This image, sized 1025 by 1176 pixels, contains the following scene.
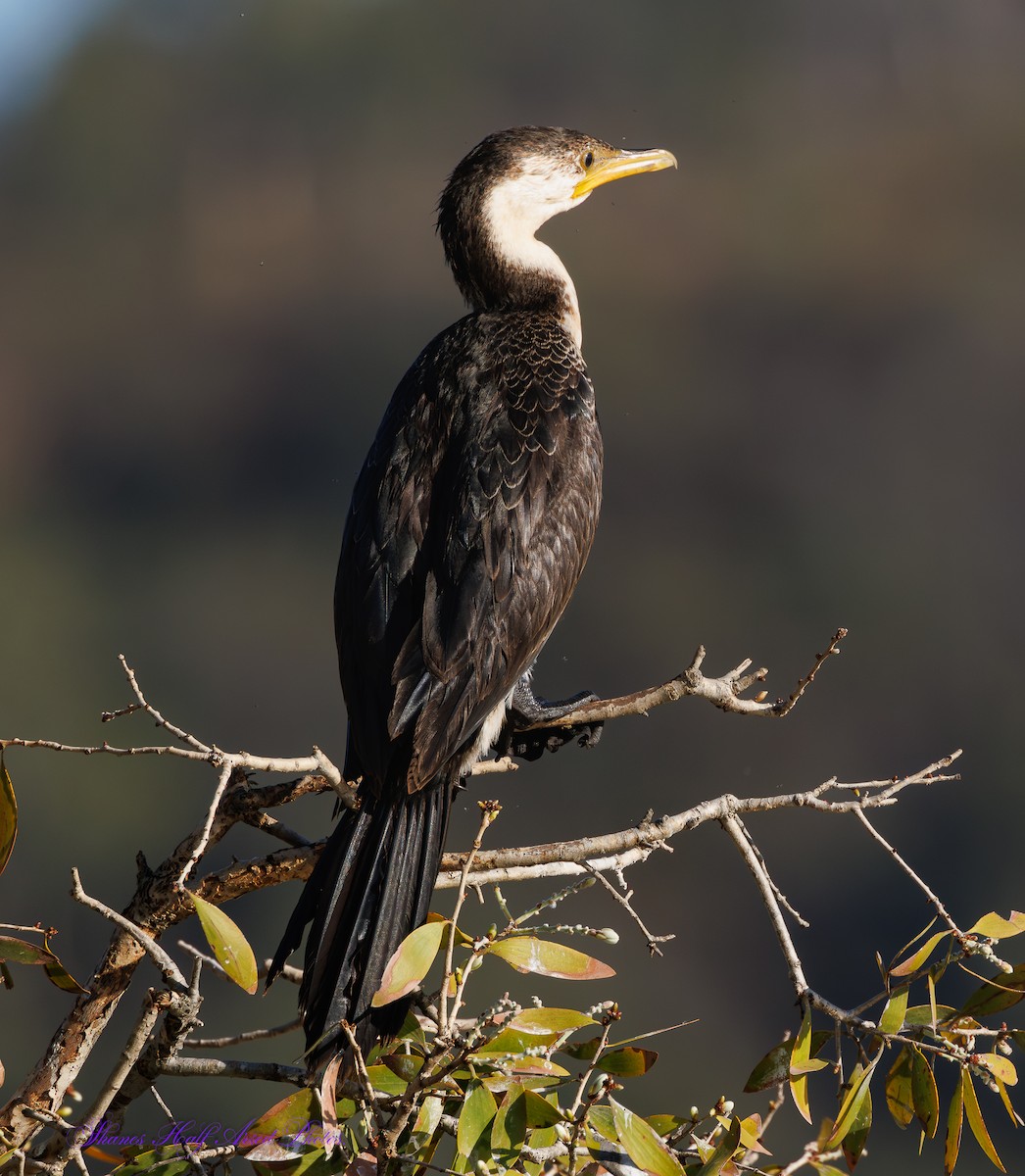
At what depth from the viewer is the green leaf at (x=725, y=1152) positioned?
123cm

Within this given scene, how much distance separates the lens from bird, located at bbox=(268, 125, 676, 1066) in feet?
5.42

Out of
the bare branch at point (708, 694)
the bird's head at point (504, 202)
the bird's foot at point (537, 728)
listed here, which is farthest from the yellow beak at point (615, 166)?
the bare branch at point (708, 694)

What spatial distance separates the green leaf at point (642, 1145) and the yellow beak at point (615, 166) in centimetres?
200

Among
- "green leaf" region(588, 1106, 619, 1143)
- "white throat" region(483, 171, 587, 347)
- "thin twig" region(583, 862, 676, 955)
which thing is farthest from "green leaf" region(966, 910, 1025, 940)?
"white throat" region(483, 171, 587, 347)

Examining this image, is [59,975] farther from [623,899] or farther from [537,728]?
[537,728]

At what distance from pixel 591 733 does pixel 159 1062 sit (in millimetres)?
964

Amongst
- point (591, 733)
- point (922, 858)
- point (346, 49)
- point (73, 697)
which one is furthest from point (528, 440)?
point (346, 49)

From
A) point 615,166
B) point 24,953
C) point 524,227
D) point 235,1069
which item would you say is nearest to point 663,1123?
point 235,1069

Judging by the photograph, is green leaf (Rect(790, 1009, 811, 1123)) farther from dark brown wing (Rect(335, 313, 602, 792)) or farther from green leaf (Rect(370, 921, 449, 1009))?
dark brown wing (Rect(335, 313, 602, 792))

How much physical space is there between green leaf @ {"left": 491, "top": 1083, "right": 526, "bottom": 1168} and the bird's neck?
164 cm

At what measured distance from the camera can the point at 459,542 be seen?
6.60 ft

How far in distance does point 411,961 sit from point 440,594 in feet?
2.58

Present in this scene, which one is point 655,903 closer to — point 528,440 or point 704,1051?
point 704,1051

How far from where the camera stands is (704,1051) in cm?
1013
